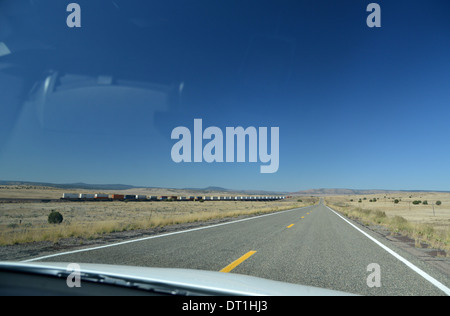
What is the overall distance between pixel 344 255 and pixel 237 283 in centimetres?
502

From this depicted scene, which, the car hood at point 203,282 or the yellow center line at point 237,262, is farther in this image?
the yellow center line at point 237,262

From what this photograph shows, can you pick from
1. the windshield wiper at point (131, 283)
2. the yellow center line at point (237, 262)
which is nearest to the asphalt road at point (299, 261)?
the yellow center line at point (237, 262)

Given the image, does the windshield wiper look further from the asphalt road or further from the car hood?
the asphalt road

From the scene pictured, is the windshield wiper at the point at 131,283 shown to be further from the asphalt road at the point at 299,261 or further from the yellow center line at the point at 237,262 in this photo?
the yellow center line at the point at 237,262

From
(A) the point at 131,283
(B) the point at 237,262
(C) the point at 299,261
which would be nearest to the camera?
(A) the point at 131,283

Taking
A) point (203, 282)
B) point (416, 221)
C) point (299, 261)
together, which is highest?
point (203, 282)

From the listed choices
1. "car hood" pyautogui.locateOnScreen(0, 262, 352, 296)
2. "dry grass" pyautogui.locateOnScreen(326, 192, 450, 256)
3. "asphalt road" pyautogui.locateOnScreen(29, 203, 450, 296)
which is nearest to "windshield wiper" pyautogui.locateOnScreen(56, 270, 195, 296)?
"car hood" pyautogui.locateOnScreen(0, 262, 352, 296)

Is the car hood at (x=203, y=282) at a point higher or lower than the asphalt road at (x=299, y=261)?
higher

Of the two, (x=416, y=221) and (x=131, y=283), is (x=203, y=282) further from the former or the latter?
(x=416, y=221)

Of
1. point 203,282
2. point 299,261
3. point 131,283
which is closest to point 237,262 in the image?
point 299,261
